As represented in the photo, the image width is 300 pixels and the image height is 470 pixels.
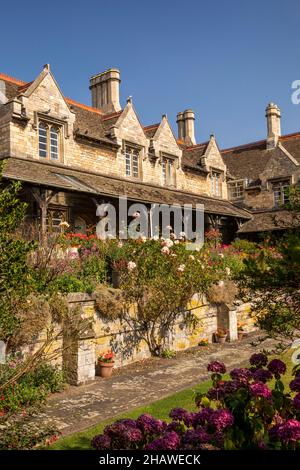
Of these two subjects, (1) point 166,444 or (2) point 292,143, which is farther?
(2) point 292,143

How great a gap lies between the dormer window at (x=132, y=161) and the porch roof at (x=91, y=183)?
2.49 feet

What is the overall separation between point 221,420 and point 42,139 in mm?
16625

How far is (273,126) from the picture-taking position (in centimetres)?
3216

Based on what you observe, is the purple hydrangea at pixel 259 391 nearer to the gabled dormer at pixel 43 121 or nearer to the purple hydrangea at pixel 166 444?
the purple hydrangea at pixel 166 444

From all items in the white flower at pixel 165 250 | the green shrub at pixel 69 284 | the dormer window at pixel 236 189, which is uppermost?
the dormer window at pixel 236 189

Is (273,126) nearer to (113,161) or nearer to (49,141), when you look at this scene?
(113,161)

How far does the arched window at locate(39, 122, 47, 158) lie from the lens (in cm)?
1797

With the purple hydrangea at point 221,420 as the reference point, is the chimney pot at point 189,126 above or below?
above

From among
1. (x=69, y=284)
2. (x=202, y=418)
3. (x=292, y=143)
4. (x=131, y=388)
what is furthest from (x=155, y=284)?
(x=292, y=143)

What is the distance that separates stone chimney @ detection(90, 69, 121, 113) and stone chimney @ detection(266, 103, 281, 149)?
1251cm

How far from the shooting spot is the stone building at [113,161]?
55.1 ft

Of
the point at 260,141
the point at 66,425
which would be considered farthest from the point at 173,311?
the point at 260,141

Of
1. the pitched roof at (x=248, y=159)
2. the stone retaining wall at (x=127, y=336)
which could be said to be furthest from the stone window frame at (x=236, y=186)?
the stone retaining wall at (x=127, y=336)
